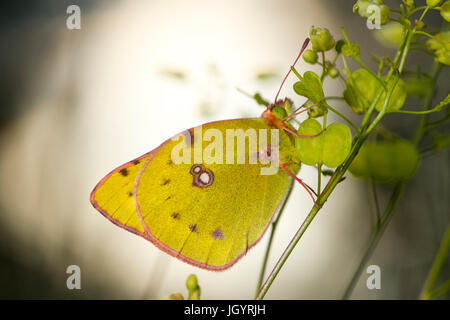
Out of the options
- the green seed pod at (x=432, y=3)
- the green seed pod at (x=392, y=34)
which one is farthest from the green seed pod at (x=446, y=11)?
the green seed pod at (x=392, y=34)

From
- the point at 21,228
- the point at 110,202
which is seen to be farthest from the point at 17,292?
the point at 110,202

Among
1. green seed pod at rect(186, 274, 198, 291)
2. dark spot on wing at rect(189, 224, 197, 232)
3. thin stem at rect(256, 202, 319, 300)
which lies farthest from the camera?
dark spot on wing at rect(189, 224, 197, 232)

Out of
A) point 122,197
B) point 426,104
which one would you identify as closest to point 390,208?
point 426,104

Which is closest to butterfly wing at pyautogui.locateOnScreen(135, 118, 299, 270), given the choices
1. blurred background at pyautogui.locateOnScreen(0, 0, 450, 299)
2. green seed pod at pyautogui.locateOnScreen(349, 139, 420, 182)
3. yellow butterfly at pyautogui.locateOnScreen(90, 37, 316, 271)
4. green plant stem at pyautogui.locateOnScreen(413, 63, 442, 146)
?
yellow butterfly at pyautogui.locateOnScreen(90, 37, 316, 271)

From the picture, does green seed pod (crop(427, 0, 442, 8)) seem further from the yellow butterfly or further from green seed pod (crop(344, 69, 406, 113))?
the yellow butterfly

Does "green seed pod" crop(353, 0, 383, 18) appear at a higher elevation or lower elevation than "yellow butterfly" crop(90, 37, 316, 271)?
higher

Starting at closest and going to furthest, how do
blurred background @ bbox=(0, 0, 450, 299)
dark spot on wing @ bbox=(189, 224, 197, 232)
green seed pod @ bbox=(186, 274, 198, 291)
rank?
green seed pod @ bbox=(186, 274, 198, 291), dark spot on wing @ bbox=(189, 224, 197, 232), blurred background @ bbox=(0, 0, 450, 299)
